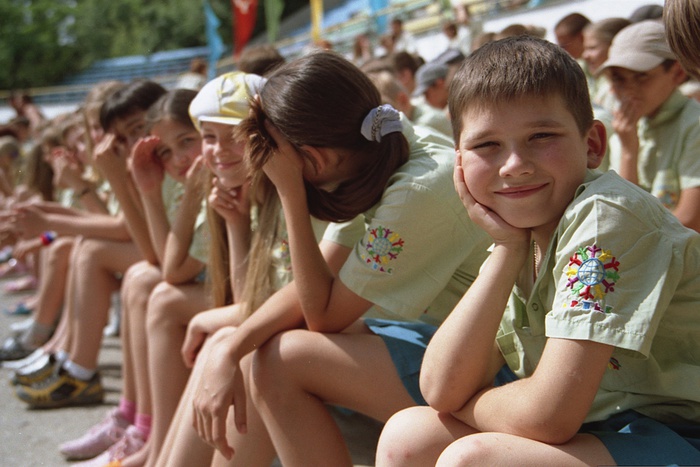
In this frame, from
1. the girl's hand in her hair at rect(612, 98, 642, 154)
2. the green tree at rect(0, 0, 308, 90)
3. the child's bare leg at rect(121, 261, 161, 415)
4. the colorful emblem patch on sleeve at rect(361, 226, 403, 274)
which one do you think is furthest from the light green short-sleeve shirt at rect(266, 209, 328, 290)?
the green tree at rect(0, 0, 308, 90)

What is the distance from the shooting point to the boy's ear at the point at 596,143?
1714mm

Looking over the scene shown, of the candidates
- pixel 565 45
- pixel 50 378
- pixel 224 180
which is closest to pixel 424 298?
pixel 224 180

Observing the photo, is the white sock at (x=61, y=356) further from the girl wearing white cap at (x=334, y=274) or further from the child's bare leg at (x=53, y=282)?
the girl wearing white cap at (x=334, y=274)

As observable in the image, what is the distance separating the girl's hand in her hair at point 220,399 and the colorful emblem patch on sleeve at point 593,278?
3.56 feet

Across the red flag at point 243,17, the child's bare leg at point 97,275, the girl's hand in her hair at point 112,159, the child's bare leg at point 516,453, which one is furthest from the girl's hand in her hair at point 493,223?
the red flag at point 243,17

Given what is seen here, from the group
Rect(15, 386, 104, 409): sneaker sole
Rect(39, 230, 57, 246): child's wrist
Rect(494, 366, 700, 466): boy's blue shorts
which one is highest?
Rect(494, 366, 700, 466): boy's blue shorts

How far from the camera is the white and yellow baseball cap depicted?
2793mm

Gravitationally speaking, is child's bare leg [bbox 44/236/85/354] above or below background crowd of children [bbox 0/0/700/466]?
below

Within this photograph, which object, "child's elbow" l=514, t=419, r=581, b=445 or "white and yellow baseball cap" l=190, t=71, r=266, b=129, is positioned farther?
"white and yellow baseball cap" l=190, t=71, r=266, b=129

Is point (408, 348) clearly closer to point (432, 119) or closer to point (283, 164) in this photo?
point (283, 164)

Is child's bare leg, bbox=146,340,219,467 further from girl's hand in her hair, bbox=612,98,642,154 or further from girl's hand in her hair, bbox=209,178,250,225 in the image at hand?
girl's hand in her hair, bbox=612,98,642,154

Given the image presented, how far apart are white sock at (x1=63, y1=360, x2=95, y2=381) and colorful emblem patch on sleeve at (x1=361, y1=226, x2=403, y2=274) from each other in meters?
2.46

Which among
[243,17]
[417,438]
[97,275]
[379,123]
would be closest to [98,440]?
[97,275]

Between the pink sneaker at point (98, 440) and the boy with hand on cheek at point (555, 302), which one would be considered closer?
the boy with hand on cheek at point (555, 302)
